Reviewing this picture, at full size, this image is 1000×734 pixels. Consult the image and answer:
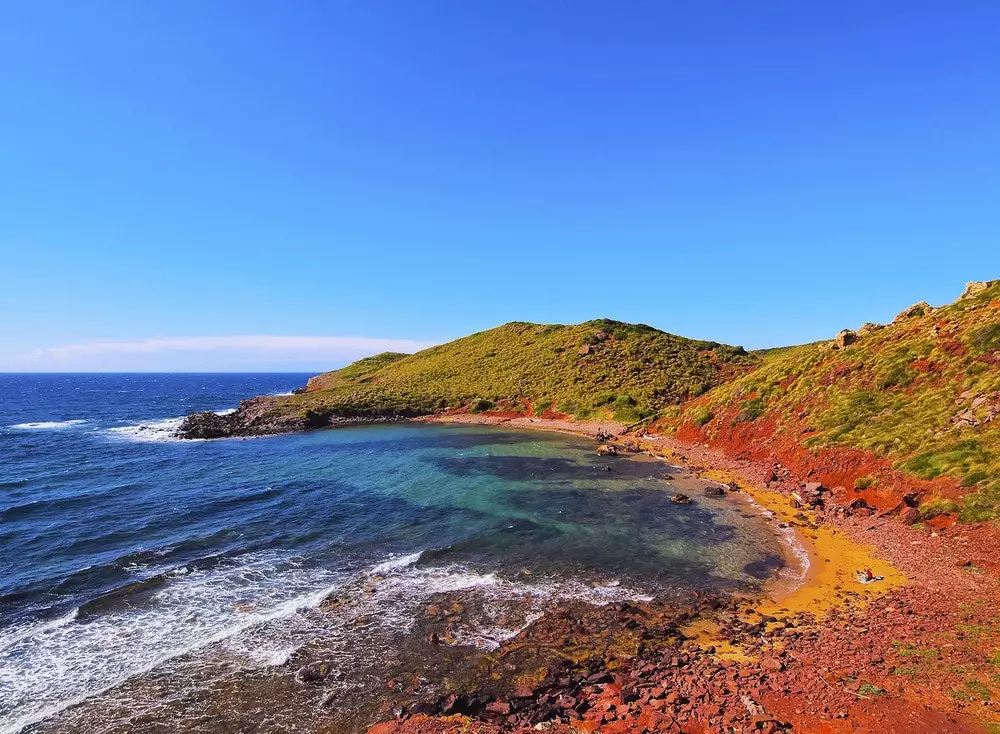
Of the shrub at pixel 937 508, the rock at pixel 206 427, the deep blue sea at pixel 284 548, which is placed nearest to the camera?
the deep blue sea at pixel 284 548

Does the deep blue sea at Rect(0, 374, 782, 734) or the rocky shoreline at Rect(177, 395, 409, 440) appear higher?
the rocky shoreline at Rect(177, 395, 409, 440)

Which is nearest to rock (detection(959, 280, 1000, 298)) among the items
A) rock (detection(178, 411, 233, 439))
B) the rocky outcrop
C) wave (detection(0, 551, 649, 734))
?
wave (detection(0, 551, 649, 734))

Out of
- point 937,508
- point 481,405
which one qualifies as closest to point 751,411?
point 937,508

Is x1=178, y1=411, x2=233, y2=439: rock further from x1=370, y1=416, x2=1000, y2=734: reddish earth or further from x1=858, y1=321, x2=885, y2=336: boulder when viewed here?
x1=858, y1=321, x2=885, y2=336: boulder

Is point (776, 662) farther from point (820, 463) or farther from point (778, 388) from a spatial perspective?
point (778, 388)

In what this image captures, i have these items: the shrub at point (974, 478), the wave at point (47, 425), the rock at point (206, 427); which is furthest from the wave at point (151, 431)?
the shrub at point (974, 478)

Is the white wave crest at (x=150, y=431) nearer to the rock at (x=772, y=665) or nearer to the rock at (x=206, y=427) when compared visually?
the rock at (x=206, y=427)
